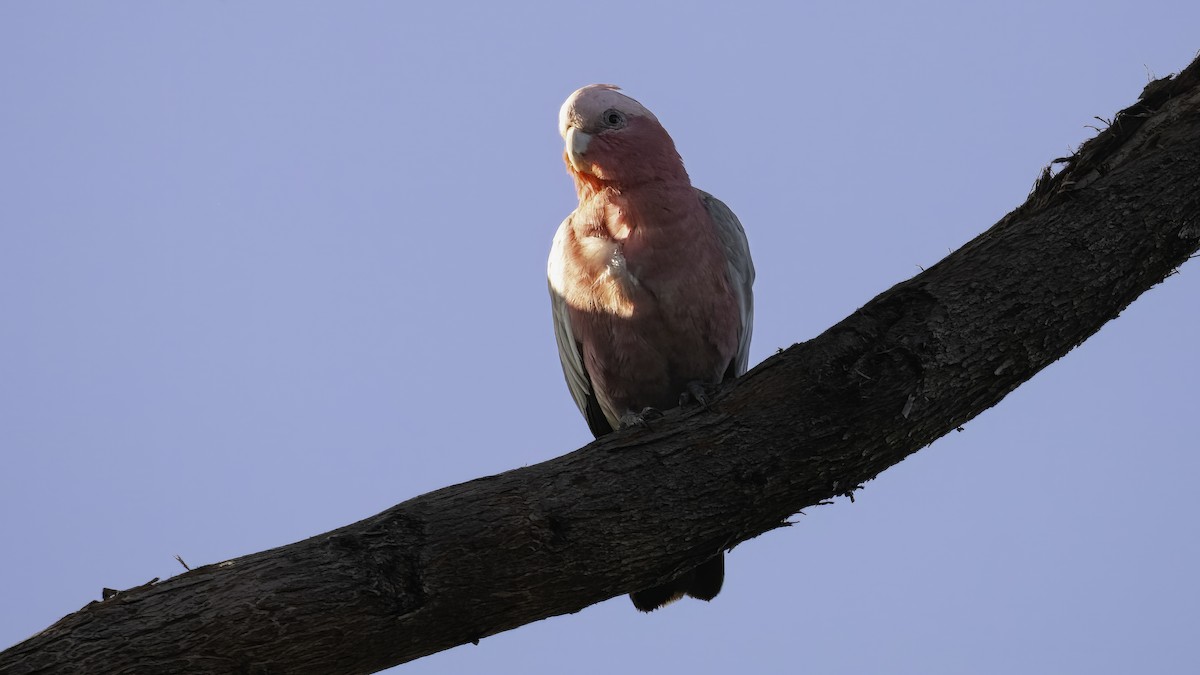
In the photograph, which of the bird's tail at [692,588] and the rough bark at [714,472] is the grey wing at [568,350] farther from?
the rough bark at [714,472]

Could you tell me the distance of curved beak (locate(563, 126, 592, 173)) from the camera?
7066 millimetres

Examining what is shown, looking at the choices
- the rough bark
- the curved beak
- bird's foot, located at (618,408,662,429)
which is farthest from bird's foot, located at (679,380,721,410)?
the curved beak

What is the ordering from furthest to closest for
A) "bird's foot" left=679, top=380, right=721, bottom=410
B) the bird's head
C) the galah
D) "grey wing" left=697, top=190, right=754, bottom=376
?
"grey wing" left=697, top=190, right=754, bottom=376 < the bird's head < the galah < "bird's foot" left=679, top=380, right=721, bottom=410

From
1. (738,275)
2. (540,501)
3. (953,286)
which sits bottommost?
(540,501)

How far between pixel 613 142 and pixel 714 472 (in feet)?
9.07

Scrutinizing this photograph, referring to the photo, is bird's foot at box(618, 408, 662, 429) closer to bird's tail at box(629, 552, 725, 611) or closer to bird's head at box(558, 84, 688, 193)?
bird's tail at box(629, 552, 725, 611)

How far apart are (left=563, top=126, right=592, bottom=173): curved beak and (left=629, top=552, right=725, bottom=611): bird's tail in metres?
2.70

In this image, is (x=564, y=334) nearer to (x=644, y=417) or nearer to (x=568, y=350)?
(x=568, y=350)

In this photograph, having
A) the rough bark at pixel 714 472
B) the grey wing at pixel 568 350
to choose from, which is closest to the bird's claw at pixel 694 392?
the grey wing at pixel 568 350

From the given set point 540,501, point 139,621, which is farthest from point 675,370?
point 139,621

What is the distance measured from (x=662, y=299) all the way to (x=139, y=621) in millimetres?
3577

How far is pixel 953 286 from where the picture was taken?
5.33 metres

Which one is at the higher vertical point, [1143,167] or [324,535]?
[1143,167]

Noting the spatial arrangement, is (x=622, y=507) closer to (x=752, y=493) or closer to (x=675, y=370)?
(x=752, y=493)
